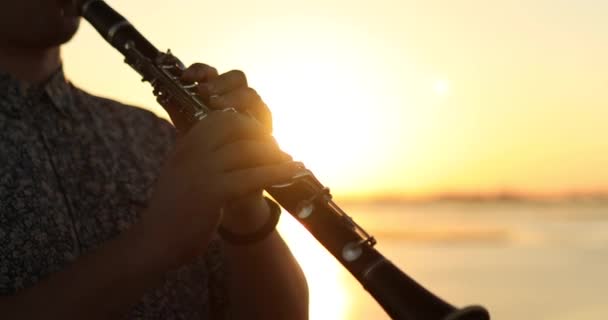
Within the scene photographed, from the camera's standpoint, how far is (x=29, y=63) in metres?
2.24

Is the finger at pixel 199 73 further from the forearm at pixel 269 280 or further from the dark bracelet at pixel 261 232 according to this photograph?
the forearm at pixel 269 280

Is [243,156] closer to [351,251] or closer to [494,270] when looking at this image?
[351,251]

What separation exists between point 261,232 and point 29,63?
0.79 metres

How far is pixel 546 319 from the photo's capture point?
6680 millimetres

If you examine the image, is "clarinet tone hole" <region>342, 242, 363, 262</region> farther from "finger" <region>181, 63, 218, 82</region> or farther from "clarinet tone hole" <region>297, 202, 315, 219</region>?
"finger" <region>181, 63, 218, 82</region>

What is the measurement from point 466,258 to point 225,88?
10.6 metres

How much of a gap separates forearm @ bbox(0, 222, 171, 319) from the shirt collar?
732 mm

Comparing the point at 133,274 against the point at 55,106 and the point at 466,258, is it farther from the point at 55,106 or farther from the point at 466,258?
the point at 466,258

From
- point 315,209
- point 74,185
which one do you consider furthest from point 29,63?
point 315,209

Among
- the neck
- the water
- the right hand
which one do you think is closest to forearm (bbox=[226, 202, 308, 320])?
the right hand

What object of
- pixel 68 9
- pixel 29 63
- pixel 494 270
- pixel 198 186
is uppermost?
pixel 494 270

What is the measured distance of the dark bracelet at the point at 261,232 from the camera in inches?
78.4

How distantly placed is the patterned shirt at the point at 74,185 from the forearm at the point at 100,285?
39 cm

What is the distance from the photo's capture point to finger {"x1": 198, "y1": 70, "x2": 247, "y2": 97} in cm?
192
